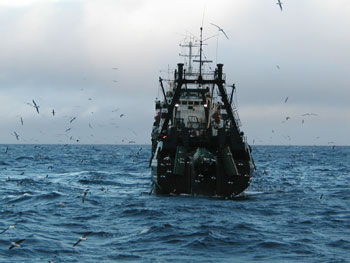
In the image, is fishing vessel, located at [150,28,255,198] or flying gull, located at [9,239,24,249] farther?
fishing vessel, located at [150,28,255,198]

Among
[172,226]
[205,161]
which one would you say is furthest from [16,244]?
[205,161]

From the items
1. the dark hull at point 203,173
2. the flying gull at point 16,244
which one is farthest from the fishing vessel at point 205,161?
the flying gull at point 16,244

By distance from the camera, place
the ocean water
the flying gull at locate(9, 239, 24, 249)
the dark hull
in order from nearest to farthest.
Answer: the ocean water, the flying gull at locate(9, 239, 24, 249), the dark hull

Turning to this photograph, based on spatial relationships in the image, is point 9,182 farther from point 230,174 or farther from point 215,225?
point 215,225

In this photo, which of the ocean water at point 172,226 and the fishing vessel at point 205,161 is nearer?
the ocean water at point 172,226

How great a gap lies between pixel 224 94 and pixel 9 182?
2167 centimetres

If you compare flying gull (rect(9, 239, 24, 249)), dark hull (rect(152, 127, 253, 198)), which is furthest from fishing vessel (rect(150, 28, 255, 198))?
flying gull (rect(9, 239, 24, 249))

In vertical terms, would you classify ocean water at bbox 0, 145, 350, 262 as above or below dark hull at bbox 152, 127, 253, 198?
below

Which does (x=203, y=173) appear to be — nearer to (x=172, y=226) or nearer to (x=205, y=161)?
(x=205, y=161)

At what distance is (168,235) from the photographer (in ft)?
74.5

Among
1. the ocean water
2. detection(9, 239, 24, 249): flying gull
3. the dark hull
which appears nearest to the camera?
the ocean water

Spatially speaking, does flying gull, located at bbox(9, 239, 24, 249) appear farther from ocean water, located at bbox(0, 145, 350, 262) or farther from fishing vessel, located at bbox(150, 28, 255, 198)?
fishing vessel, located at bbox(150, 28, 255, 198)

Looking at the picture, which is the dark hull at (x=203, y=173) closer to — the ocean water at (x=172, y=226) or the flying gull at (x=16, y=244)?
the ocean water at (x=172, y=226)

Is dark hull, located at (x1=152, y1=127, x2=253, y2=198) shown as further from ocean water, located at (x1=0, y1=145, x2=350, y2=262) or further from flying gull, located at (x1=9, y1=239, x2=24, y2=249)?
flying gull, located at (x1=9, y1=239, x2=24, y2=249)
